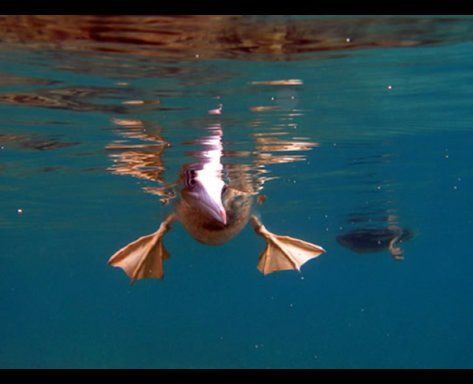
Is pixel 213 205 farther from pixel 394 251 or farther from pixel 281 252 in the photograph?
pixel 394 251

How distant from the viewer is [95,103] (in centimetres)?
1188

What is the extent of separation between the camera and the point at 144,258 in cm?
1221

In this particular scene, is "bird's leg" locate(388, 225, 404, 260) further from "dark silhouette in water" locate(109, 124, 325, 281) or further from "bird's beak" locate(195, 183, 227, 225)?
"bird's beak" locate(195, 183, 227, 225)

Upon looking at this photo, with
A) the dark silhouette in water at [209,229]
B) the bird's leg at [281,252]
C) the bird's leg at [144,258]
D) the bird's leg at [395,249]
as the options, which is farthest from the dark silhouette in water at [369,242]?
the bird's leg at [144,258]

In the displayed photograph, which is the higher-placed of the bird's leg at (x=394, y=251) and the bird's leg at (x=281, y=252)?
the bird's leg at (x=281, y=252)

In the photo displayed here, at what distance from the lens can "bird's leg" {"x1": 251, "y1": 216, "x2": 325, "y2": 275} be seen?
42.4 feet

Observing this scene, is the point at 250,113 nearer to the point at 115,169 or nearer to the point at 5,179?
the point at 115,169

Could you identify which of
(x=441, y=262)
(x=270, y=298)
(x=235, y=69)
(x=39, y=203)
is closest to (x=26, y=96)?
(x=235, y=69)

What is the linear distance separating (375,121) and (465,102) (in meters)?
2.18

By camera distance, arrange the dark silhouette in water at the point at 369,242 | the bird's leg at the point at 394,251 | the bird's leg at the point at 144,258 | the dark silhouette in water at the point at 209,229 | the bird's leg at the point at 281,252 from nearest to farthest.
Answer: the dark silhouette in water at the point at 209,229
the bird's leg at the point at 144,258
the bird's leg at the point at 281,252
the bird's leg at the point at 394,251
the dark silhouette in water at the point at 369,242

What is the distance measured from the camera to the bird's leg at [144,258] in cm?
1212

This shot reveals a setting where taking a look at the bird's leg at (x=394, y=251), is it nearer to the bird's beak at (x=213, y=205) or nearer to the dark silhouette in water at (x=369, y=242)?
the dark silhouette in water at (x=369, y=242)

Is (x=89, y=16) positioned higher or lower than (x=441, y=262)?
higher

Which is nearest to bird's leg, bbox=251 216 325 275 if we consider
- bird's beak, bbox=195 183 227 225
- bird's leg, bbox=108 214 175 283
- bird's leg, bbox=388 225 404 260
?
bird's leg, bbox=108 214 175 283
